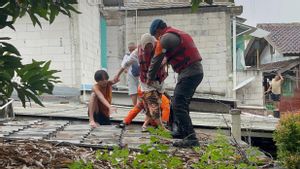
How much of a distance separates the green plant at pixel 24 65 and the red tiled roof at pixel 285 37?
61.7ft

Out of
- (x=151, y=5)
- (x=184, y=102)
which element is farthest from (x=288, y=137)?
(x=151, y=5)

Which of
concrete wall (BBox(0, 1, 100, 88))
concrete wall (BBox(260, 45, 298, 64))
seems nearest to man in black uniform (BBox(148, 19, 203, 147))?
concrete wall (BBox(0, 1, 100, 88))

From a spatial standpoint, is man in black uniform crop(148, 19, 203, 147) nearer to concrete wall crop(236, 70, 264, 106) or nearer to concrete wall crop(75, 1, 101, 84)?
concrete wall crop(75, 1, 101, 84)

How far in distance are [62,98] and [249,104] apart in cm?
814

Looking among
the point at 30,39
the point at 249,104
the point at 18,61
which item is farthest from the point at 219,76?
the point at 18,61

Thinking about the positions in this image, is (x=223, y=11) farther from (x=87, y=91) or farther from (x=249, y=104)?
(x=87, y=91)

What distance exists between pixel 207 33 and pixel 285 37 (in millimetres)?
8478

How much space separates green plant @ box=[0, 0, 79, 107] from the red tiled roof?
1880 cm

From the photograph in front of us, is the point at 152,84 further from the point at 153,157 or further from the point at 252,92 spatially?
the point at 252,92

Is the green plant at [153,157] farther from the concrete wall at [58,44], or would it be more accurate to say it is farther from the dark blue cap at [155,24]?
the concrete wall at [58,44]

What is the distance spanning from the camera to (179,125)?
6.05 metres

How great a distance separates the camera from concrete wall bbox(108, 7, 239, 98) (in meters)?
17.1

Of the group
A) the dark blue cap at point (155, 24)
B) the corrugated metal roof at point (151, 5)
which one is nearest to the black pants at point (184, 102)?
the dark blue cap at point (155, 24)

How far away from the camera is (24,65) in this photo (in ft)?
13.9
